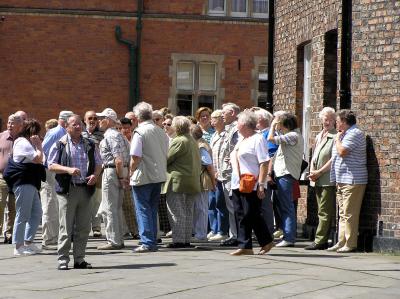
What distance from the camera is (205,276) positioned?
13.8m

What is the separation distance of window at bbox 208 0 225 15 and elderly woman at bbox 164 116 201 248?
1753 centimetres

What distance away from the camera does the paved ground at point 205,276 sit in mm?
12547

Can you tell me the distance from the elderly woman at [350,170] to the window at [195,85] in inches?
716

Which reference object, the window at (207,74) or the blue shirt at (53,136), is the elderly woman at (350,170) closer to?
the blue shirt at (53,136)

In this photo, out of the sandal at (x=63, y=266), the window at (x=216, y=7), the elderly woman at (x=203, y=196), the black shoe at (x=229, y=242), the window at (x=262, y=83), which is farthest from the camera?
the window at (x=216, y=7)

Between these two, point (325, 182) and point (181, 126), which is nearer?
point (325, 182)

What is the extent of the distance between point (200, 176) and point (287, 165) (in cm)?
131

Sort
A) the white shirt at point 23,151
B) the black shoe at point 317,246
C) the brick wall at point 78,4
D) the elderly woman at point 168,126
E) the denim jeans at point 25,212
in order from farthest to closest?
the brick wall at point 78,4, the elderly woman at point 168,126, the black shoe at point 317,246, the denim jeans at point 25,212, the white shirt at point 23,151

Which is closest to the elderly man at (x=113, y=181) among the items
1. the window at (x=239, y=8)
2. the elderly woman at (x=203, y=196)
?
the elderly woman at (x=203, y=196)

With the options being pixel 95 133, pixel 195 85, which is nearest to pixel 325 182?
pixel 95 133

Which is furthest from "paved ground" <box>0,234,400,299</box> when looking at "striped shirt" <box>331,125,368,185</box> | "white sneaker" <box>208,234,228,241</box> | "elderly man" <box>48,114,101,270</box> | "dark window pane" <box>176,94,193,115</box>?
"dark window pane" <box>176,94,193,115</box>

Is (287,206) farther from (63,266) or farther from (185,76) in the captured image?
(185,76)

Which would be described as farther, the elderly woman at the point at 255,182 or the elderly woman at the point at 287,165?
the elderly woman at the point at 287,165

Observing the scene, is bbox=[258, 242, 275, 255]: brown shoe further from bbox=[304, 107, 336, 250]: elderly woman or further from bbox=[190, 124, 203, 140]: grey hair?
bbox=[190, 124, 203, 140]: grey hair
